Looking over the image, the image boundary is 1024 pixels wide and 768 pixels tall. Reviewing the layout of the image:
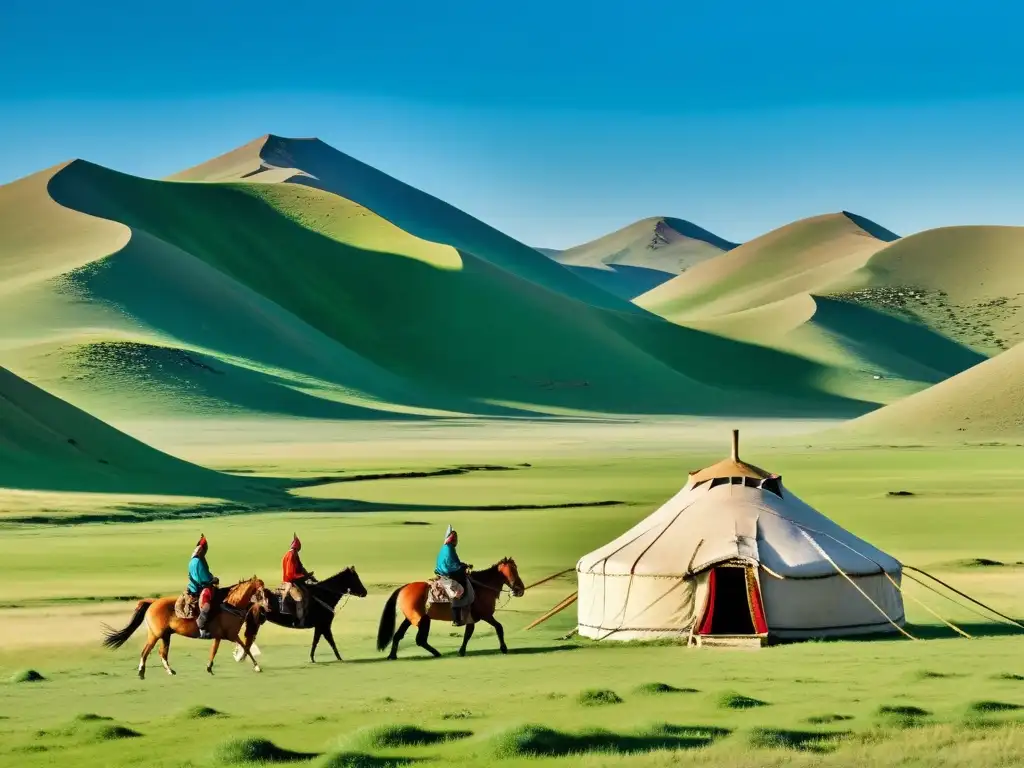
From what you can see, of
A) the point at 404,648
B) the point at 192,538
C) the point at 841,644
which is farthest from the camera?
the point at 192,538

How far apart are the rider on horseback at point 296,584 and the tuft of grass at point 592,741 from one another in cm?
482

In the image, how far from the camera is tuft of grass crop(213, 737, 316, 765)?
1544 centimetres

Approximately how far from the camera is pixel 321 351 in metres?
170

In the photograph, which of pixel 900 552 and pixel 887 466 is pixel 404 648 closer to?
pixel 900 552

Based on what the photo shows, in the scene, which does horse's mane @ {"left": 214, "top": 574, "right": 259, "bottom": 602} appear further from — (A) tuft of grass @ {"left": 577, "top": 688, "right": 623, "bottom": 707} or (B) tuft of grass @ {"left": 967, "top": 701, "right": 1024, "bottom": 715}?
(B) tuft of grass @ {"left": 967, "top": 701, "right": 1024, "bottom": 715}

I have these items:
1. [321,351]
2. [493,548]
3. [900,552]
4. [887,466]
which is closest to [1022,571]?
[900,552]

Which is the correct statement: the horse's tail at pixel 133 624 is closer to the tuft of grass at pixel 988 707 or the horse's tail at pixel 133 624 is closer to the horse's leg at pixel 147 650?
the horse's leg at pixel 147 650

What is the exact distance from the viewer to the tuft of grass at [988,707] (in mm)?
17375

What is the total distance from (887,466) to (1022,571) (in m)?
43.2

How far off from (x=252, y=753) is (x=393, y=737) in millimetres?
1345

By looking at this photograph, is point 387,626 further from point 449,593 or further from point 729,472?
point 729,472

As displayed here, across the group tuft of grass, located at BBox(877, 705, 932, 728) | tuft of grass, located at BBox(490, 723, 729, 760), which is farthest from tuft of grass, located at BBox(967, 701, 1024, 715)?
tuft of grass, located at BBox(490, 723, 729, 760)

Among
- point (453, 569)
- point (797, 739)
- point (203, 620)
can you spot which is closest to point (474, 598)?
point (453, 569)

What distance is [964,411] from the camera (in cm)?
9800
